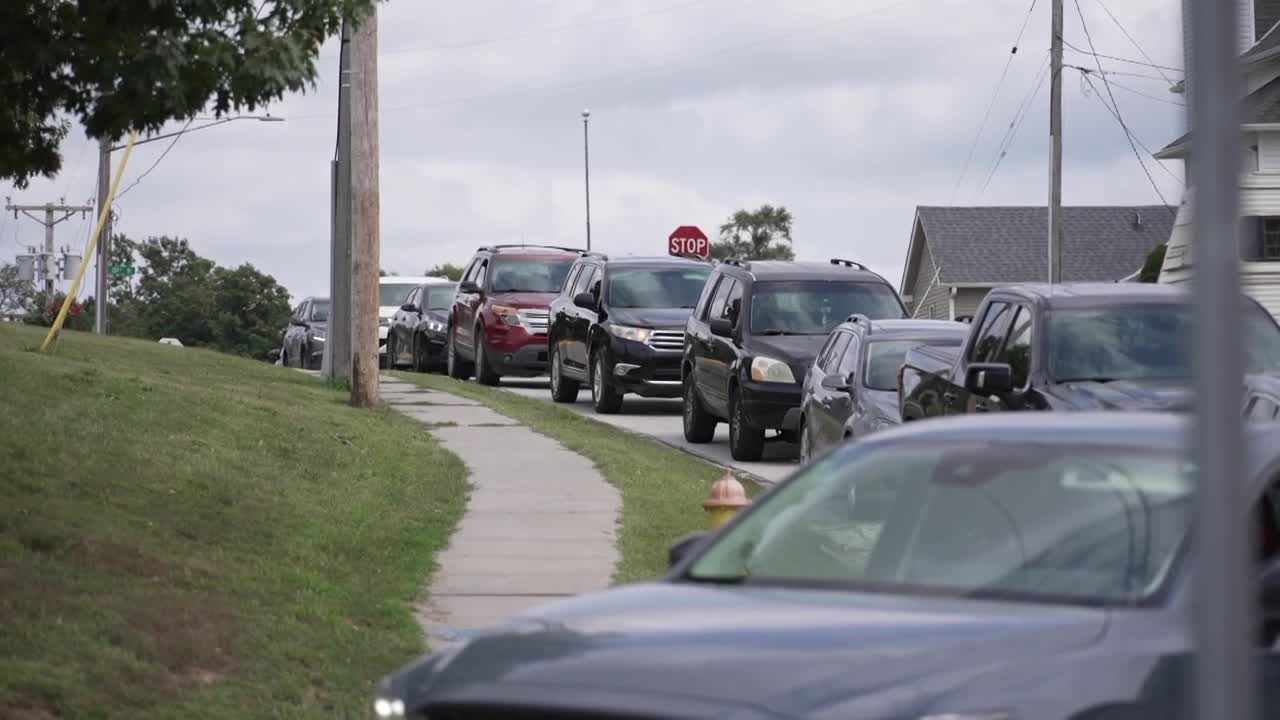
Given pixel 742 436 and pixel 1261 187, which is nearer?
pixel 742 436

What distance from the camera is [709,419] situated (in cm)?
2106

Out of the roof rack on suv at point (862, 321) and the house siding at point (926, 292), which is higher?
the house siding at point (926, 292)

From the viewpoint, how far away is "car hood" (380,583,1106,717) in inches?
155

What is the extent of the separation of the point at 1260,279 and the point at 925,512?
37.3 m

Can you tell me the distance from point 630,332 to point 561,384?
10.9ft

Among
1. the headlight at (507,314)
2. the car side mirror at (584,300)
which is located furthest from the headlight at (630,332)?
the headlight at (507,314)

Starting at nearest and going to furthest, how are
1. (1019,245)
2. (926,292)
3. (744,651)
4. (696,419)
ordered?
(744,651)
(696,419)
(1019,245)
(926,292)

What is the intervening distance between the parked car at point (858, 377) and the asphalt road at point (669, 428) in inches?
23.1

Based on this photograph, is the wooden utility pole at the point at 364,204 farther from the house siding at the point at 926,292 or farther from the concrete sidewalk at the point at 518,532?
the house siding at the point at 926,292

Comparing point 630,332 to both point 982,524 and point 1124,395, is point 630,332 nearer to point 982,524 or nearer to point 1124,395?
point 1124,395

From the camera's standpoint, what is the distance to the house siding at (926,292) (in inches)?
2363

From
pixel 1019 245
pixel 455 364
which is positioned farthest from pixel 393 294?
pixel 1019 245

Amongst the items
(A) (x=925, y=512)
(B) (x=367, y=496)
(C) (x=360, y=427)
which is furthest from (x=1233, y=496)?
(C) (x=360, y=427)

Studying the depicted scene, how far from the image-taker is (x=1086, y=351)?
11.6 metres
